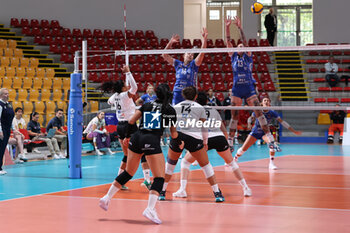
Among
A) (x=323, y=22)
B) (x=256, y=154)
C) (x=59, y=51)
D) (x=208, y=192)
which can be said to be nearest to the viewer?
(x=208, y=192)

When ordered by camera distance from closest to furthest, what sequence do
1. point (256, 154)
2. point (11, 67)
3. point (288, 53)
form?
point (256, 154)
point (11, 67)
point (288, 53)

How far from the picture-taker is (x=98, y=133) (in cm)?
1606

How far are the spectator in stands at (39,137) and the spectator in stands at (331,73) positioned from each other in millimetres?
12382

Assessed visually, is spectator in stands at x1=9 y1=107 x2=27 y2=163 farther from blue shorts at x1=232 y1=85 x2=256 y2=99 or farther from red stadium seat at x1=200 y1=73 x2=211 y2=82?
red stadium seat at x1=200 y1=73 x2=211 y2=82

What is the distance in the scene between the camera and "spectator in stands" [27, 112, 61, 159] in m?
14.7

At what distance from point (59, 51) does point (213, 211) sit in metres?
18.8

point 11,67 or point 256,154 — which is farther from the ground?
point 11,67

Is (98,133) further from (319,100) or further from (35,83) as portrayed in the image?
A: (319,100)

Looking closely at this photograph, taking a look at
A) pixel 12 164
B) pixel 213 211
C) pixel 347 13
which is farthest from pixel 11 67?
pixel 347 13

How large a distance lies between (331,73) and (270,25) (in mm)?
6273

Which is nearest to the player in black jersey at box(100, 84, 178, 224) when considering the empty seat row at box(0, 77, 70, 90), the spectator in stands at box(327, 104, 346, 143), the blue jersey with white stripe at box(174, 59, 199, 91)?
the blue jersey with white stripe at box(174, 59, 199, 91)

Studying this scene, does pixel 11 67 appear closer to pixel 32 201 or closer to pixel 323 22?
pixel 32 201

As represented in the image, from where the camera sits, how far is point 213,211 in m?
6.72

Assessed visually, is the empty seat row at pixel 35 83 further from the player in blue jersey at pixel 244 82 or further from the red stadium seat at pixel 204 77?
the player in blue jersey at pixel 244 82
